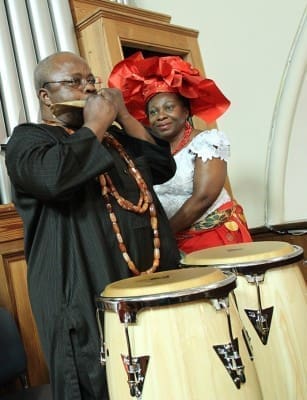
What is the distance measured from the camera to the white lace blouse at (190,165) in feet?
5.85

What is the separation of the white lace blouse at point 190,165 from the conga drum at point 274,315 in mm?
623

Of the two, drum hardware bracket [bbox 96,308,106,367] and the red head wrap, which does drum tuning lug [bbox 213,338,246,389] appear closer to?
drum hardware bracket [bbox 96,308,106,367]

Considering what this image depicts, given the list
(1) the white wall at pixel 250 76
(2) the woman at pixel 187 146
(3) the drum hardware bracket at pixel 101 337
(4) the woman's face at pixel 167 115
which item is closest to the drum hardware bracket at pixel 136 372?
(3) the drum hardware bracket at pixel 101 337

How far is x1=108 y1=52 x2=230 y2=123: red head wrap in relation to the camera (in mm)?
1842

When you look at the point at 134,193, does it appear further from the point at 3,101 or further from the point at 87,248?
the point at 3,101

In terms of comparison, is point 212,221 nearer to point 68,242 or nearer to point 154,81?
point 154,81

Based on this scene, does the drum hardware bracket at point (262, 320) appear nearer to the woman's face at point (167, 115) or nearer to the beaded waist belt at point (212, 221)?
the beaded waist belt at point (212, 221)

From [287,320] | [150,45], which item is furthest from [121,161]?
[150,45]

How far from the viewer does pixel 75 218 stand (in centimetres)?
120

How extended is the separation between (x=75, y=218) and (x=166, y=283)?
0.35 metres

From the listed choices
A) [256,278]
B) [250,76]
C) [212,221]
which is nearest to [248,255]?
[256,278]

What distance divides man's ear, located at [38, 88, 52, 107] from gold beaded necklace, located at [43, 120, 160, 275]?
0.05m

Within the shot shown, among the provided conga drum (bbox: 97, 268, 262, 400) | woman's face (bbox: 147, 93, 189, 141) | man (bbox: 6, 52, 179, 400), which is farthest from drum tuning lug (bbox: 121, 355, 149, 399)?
woman's face (bbox: 147, 93, 189, 141)

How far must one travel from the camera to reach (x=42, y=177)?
3.62 ft
